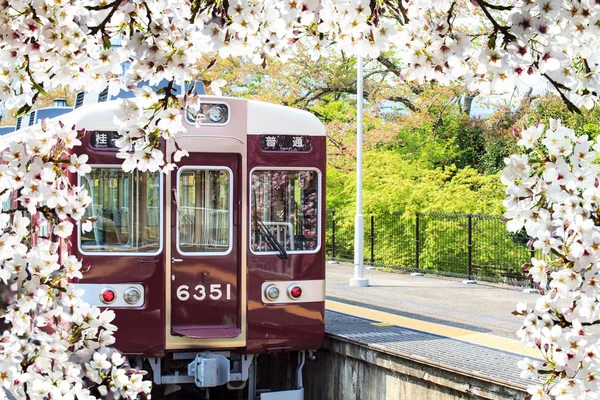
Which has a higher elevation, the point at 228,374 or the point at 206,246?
the point at 206,246

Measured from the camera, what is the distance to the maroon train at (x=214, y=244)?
29.5ft

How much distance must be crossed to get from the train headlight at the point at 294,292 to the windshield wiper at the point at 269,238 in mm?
304

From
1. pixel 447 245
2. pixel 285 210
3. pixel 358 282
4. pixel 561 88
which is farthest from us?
pixel 447 245

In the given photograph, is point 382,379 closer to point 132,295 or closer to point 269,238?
point 269,238

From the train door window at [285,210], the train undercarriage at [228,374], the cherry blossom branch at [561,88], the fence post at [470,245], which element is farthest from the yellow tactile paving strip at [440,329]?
the fence post at [470,245]

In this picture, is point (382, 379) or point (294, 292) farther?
point (294, 292)

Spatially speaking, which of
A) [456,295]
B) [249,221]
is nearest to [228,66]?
[456,295]

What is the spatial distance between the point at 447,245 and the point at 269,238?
11429mm

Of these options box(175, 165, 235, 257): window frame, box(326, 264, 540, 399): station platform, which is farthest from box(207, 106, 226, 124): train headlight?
box(326, 264, 540, 399): station platform

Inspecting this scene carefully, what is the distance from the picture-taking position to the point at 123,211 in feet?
29.7

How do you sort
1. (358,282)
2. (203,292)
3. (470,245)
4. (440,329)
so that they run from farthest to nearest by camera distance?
(470,245) → (358,282) → (440,329) → (203,292)

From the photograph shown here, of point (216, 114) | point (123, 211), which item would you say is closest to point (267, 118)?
point (216, 114)

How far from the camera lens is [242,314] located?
9.23 metres

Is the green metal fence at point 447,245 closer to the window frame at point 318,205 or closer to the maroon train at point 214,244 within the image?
the window frame at point 318,205
